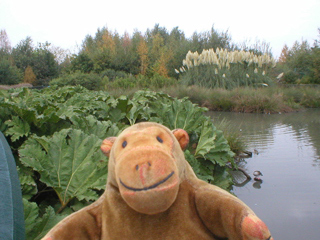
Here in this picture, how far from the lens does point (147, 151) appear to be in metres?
1.15

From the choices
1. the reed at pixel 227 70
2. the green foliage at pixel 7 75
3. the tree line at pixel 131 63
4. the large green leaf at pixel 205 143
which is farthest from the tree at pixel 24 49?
the large green leaf at pixel 205 143

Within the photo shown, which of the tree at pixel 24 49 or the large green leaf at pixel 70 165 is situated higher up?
the tree at pixel 24 49

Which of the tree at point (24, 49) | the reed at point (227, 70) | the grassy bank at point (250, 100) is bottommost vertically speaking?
the grassy bank at point (250, 100)

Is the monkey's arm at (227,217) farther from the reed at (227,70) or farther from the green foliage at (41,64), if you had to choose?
the green foliage at (41,64)

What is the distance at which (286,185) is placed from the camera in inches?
178

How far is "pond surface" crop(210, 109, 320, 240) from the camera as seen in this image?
3.41 m

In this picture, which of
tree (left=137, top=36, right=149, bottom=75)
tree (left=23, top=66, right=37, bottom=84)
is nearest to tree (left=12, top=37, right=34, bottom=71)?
tree (left=23, top=66, right=37, bottom=84)

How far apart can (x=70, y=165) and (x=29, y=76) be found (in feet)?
135

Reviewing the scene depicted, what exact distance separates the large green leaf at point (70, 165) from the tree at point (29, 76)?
40798 mm

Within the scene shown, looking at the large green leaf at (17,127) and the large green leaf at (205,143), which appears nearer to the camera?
the large green leaf at (17,127)

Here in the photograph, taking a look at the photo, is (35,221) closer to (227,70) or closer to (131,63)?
(227,70)

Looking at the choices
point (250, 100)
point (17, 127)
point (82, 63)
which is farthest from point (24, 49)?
point (17, 127)

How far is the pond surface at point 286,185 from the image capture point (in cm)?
341

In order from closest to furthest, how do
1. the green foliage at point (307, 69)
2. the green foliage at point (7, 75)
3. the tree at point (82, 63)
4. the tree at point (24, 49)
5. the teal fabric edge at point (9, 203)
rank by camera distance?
the teal fabric edge at point (9, 203), the green foliage at point (307, 69), the tree at point (82, 63), the green foliage at point (7, 75), the tree at point (24, 49)
